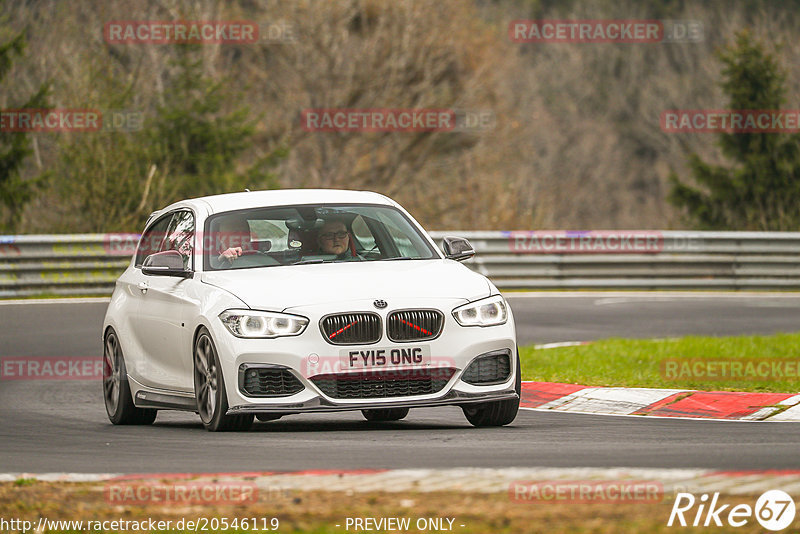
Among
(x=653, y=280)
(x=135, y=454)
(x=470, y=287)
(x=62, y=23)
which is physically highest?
(x=62, y=23)

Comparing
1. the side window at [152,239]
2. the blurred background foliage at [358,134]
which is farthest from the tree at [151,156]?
the side window at [152,239]

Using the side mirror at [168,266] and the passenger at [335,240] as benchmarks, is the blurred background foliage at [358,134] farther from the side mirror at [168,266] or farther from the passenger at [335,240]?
the passenger at [335,240]

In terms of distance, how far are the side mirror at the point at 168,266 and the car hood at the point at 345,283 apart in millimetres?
234

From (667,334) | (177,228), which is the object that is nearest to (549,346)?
(667,334)

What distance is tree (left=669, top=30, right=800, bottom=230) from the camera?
33.0 m

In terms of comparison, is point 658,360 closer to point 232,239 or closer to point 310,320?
point 232,239

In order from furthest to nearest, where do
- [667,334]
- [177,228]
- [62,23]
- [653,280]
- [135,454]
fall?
1. [62,23]
2. [653,280]
3. [667,334]
4. [177,228]
5. [135,454]

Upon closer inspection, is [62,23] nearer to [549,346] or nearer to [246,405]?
[549,346]

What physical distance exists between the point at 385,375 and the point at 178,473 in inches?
86.2

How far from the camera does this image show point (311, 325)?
9.38 metres

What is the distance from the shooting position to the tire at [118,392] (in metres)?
11.3

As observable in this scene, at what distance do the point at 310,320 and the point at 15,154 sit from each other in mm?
20266

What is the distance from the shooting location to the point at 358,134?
4097 centimetres

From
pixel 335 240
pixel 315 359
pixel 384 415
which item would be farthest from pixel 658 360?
pixel 315 359
